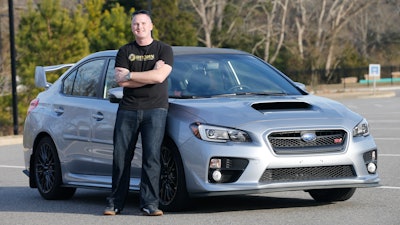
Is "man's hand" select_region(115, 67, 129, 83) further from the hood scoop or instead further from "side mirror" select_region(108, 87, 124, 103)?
the hood scoop

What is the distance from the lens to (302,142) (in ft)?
30.6

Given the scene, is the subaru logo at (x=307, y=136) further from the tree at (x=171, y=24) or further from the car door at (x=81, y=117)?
the tree at (x=171, y=24)

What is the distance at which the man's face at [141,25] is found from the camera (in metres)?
9.53

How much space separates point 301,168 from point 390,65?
78859 millimetres

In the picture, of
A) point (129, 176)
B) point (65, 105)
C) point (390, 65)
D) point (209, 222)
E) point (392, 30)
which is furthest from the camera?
point (392, 30)

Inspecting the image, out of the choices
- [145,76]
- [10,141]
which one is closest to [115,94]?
[145,76]

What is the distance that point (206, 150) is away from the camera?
30.4 ft

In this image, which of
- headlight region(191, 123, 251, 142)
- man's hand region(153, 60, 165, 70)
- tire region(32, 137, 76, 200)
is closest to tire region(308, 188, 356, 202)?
headlight region(191, 123, 251, 142)

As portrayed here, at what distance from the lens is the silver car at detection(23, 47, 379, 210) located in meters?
9.26

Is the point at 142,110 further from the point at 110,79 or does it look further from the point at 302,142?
the point at 110,79

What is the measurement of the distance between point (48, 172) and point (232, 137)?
3.00 meters

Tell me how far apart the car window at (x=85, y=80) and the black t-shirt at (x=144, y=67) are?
1.51m

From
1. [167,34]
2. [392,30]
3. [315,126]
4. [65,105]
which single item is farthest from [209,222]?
[392,30]

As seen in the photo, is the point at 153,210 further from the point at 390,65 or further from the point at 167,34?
the point at 390,65
